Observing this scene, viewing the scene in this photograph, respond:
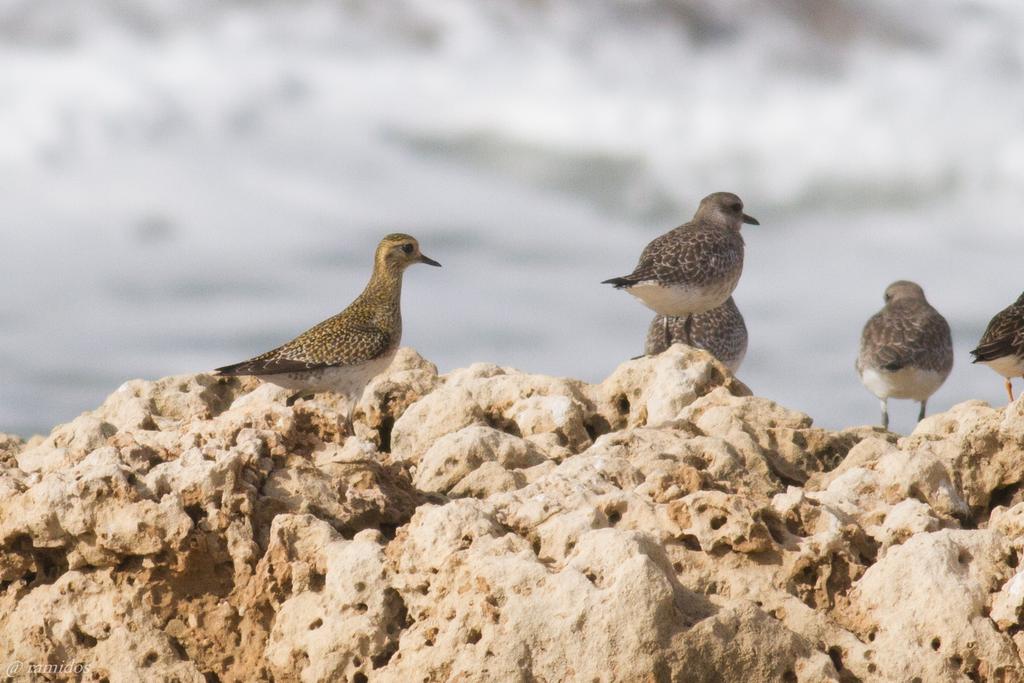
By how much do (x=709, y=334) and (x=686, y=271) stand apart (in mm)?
2024

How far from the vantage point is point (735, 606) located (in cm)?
628

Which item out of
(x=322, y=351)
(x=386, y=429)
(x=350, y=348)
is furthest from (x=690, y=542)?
(x=322, y=351)

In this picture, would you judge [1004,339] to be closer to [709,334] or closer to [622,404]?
[709,334]

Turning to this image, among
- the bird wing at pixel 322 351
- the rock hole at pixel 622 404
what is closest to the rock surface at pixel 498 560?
the rock hole at pixel 622 404

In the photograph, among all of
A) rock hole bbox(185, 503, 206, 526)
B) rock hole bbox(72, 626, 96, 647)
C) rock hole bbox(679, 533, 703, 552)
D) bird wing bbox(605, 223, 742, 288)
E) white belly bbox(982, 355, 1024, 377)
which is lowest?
rock hole bbox(72, 626, 96, 647)

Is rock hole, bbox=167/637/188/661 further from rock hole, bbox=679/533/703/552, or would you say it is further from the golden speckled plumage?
the golden speckled plumage

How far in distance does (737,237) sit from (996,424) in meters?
8.60

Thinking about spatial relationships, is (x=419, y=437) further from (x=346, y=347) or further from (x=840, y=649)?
(x=840, y=649)

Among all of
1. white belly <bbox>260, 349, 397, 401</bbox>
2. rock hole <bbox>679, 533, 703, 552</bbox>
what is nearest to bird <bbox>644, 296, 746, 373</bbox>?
white belly <bbox>260, 349, 397, 401</bbox>

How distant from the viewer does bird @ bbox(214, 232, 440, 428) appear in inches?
449

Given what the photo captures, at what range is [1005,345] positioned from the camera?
14.1 meters

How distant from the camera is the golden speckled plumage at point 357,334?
11516mm

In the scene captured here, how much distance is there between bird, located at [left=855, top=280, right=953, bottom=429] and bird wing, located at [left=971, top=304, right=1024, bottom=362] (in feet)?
9.62

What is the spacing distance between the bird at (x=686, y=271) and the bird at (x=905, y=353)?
236 centimetres
